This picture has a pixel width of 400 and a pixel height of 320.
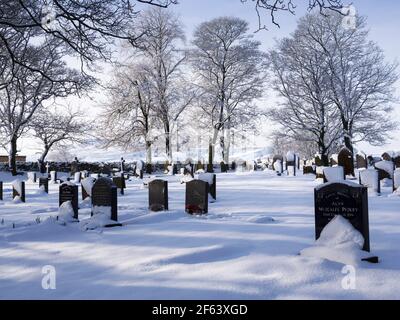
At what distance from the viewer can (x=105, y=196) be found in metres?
8.27

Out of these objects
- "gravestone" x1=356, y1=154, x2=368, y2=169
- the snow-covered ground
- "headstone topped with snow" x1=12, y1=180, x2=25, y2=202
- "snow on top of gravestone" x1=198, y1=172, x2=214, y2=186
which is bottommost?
the snow-covered ground

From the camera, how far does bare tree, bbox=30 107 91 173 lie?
30844 millimetres

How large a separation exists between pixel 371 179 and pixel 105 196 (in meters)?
8.14

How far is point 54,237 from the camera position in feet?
22.0

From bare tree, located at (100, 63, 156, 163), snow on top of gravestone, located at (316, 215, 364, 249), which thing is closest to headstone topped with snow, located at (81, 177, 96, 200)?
snow on top of gravestone, located at (316, 215, 364, 249)

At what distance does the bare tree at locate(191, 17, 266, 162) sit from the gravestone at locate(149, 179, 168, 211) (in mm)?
20394

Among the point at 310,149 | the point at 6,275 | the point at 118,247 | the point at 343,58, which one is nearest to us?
the point at 6,275

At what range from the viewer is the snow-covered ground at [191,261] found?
3.77m

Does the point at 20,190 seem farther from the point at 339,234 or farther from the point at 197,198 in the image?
the point at 339,234

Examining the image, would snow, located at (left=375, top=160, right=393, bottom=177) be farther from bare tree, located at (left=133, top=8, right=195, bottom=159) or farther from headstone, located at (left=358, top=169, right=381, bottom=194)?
bare tree, located at (left=133, top=8, right=195, bottom=159)
